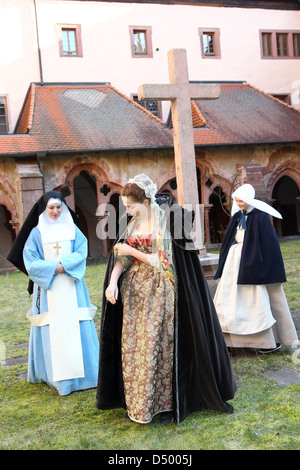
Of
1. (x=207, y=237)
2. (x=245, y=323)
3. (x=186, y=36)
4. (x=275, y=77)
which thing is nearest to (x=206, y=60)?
(x=186, y=36)

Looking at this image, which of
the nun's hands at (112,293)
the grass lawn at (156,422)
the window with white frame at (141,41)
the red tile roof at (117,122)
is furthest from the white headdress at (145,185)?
the window with white frame at (141,41)

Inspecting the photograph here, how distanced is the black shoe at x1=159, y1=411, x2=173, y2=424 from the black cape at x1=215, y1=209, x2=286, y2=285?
1.94 m

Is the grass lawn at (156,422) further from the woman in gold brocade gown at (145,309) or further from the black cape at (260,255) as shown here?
the black cape at (260,255)

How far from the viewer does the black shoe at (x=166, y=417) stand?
12.5ft

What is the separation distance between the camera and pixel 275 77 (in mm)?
23031

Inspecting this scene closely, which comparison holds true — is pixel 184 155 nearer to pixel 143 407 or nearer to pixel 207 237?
pixel 143 407

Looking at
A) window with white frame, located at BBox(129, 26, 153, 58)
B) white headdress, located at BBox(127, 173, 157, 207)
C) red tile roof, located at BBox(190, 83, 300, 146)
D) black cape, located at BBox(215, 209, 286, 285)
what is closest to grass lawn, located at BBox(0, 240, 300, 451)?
black cape, located at BBox(215, 209, 286, 285)

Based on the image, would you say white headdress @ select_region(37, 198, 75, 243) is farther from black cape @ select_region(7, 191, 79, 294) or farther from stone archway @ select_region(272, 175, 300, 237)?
stone archway @ select_region(272, 175, 300, 237)

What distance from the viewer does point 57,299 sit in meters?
4.95

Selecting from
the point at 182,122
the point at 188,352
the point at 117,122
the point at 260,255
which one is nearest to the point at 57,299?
the point at 188,352

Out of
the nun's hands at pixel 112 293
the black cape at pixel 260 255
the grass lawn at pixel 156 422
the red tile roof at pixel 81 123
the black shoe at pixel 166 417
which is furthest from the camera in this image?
the red tile roof at pixel 81 123

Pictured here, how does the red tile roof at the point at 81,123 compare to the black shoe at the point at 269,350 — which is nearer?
the black shoe at the point at 269,350

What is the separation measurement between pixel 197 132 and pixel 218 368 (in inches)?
612

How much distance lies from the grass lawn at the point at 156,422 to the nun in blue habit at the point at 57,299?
9.0 inches
